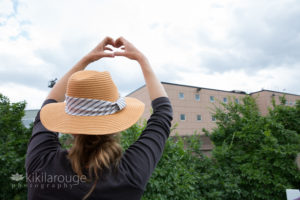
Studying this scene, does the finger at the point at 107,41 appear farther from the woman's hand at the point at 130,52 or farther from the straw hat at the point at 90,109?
the straw hat at the point at 90,109

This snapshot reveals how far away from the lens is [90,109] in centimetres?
114

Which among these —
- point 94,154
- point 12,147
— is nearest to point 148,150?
point 94,154

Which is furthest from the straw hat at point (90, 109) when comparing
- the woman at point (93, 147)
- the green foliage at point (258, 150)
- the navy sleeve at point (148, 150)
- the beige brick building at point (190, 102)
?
the beige brick building at point (190, 102)

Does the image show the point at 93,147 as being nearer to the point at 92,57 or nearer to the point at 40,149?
the point at 40,149

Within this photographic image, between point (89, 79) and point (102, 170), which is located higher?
point (89, 79)

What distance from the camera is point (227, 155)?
216 inches

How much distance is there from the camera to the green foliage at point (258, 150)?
4.90 meters

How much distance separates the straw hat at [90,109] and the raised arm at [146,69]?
0.74 feet

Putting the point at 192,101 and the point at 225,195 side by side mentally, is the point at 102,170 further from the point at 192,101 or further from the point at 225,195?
the point at 192,101

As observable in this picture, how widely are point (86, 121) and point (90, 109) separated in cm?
6

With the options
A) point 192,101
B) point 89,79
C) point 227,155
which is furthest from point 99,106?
point 192,101

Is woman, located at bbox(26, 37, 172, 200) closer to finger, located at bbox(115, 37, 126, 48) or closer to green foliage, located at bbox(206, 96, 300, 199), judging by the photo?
finger, located at bbox(115, 37, 126, 48)

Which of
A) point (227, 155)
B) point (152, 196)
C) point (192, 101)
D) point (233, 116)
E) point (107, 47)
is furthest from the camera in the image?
point (192, 101)

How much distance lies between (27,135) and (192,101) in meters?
33.9
